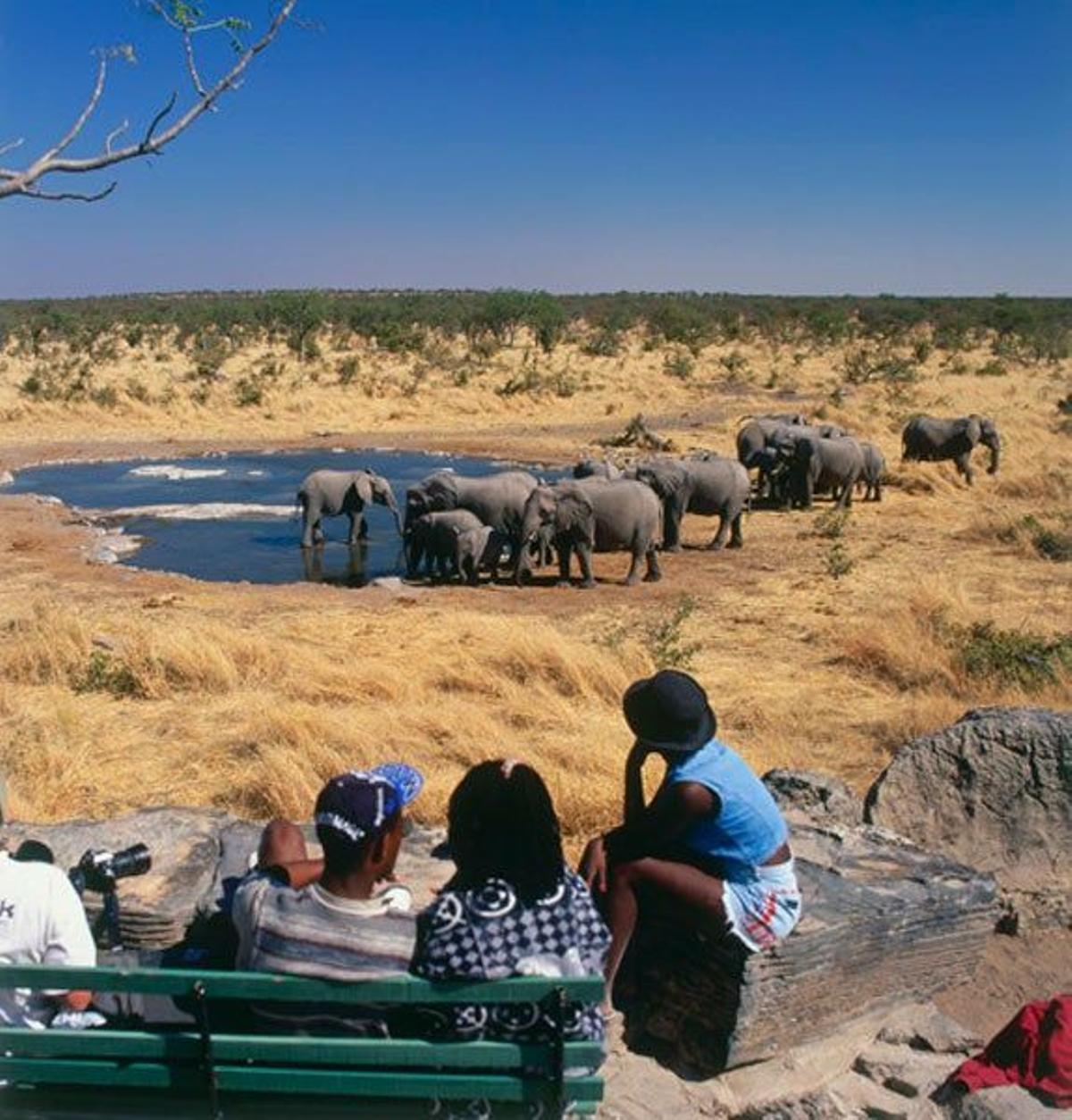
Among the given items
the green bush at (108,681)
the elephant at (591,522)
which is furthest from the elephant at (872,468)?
the green bush at (108,681)

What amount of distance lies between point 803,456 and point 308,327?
31991mm

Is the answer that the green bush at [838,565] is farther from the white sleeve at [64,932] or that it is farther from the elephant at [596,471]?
the white sleeve at [64,932]

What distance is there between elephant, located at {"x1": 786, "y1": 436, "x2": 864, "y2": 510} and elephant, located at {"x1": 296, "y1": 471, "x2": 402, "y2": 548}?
666 cm

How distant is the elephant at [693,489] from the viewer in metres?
17.1

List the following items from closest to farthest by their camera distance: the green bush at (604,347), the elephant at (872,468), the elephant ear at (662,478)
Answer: the elephant ear at (662,478) < the elephant at (872,468) < the green bush at (604,347)

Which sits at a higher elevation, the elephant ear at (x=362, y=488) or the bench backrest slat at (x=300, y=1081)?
the bench backrest slat at (x=300, y=1081)

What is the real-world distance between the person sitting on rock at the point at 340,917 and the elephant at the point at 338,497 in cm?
1437

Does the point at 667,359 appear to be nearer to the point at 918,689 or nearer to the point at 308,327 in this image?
the point at 308,327

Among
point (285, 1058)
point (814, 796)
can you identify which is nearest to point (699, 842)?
point (285, 1058)

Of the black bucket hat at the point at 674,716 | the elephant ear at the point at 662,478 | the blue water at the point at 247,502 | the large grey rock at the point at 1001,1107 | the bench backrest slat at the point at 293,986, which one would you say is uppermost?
the black bucket hat at the point at 674,716

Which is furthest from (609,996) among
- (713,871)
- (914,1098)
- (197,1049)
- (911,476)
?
(911,476)

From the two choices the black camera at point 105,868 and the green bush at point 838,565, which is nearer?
the black camera at point 105,868

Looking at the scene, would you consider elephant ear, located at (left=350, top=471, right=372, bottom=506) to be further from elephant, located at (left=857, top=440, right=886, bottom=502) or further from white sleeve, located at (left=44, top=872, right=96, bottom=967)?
white sleeve, located at (left=44, top=872, right=96, bottom=967)

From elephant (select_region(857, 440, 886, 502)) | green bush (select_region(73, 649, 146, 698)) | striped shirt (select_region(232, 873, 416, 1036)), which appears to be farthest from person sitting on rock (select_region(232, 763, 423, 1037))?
elephant (select_region(857, 440, 886, 502))
